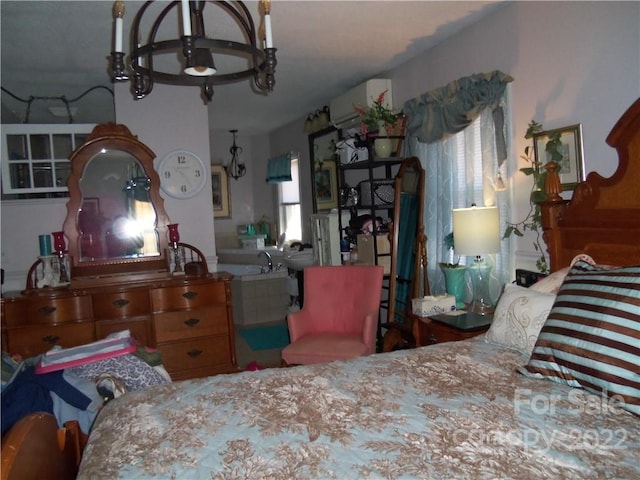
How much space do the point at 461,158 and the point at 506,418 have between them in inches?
89.3

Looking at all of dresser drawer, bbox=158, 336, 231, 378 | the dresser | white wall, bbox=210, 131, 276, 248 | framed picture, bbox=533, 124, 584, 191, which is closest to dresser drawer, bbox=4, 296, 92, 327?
the dresser

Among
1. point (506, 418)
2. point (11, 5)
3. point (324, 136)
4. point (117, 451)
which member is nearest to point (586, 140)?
point (506, 418)

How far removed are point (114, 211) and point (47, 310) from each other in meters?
0.88

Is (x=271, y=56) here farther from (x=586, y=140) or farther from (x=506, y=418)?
(x=586, y=140)

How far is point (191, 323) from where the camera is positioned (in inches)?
142

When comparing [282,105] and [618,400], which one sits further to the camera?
[282,105]

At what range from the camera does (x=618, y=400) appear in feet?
4.67

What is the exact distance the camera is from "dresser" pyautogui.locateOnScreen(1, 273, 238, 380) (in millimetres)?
3273

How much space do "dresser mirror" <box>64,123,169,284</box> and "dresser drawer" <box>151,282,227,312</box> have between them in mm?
313

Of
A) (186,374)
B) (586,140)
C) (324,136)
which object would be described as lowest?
(186,374)

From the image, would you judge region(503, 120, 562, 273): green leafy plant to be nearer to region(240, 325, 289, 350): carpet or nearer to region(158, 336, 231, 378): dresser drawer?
region(158, 336, 231, 378): dresser drawer

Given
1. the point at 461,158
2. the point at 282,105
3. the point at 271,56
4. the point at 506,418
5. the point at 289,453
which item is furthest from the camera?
the point at 282,105

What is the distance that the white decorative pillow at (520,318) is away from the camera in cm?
187

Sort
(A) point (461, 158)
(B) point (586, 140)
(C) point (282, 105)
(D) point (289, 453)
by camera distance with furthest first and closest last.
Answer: (C) point (282, 105)
(A) point (461, 158)
(B) point (586, 140)
(D) point (289, 453)
